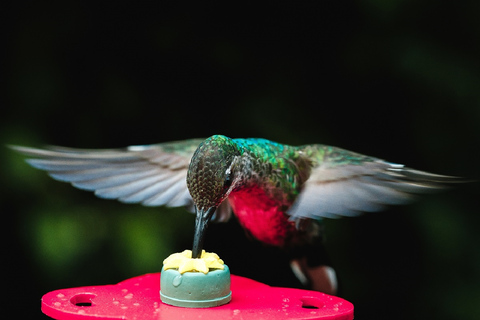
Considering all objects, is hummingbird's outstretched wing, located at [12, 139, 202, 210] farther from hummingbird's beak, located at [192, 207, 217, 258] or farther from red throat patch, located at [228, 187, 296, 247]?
hummingbird's beak, located at [192, 207, 217, 258]

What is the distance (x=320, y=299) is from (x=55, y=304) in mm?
708

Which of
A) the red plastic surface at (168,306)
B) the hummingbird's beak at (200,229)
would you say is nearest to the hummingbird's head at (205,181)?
the hummingbird's beak at (200,229)

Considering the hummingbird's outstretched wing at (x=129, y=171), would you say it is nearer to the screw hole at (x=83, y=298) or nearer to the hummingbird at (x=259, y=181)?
the hummingbird at (x=259, y=181)

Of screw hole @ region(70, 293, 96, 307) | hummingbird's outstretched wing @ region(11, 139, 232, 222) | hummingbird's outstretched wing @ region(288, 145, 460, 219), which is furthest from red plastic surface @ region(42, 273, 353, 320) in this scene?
hummingbird's outstretched wing @ region(11, 139, 232, 222)

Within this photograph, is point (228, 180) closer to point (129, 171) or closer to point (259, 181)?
point (259, 181)

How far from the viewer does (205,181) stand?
1482 millimetres

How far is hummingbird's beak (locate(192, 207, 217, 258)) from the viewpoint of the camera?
1.48 meters

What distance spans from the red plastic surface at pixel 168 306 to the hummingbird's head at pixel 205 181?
7.1 inches

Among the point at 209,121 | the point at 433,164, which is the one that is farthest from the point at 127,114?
the point at 433,164

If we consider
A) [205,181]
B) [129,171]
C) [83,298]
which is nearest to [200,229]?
[205,181]

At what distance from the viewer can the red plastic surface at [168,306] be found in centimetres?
136

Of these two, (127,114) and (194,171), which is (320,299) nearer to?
(194,171)

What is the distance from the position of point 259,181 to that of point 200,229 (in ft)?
1.45

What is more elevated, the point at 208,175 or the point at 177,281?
the point at 208,175
